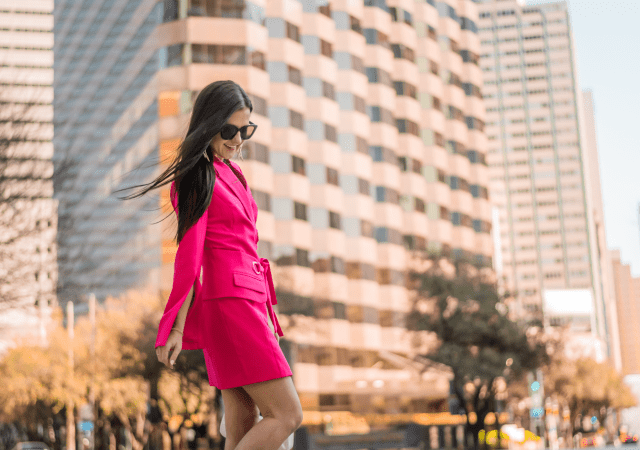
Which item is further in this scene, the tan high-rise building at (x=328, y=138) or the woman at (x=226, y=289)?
the tan high-rise building at (x=328, y=138)

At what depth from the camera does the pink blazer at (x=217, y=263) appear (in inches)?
108

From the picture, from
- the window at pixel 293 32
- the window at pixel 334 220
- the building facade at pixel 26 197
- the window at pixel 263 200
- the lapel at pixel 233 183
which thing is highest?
the window at pixel 293 32

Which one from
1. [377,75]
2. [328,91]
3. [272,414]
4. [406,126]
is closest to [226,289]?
[272,414]

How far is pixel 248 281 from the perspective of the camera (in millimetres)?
2795

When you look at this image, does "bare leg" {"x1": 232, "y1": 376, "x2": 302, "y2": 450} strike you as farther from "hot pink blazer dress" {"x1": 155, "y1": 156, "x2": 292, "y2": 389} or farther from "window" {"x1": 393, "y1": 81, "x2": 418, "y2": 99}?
"window" {"x1": 393, "y1": 81, "x2": 418, "y2": 99}

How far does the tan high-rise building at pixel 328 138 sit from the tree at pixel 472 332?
9.22 feet

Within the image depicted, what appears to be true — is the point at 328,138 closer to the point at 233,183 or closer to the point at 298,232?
the point at 298,232

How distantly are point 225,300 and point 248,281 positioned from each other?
11cm

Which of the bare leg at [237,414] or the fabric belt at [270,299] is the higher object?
the fabric belt at [270,299]

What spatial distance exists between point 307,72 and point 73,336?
2547 centimetres

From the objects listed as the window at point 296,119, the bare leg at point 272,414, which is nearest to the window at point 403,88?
the window at point 296,119

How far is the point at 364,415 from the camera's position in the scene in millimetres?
55469

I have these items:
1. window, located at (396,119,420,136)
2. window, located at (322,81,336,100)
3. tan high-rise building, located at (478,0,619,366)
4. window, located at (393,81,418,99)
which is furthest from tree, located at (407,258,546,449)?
tan high-rise building, located at (478,0,619,366)

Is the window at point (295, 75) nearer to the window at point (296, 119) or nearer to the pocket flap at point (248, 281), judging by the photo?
the window at point (296, 119)
